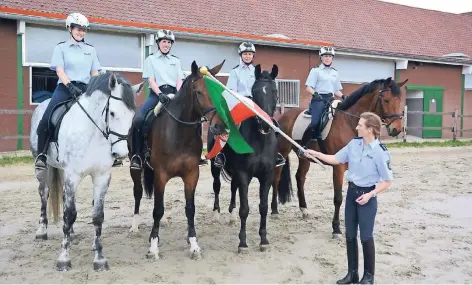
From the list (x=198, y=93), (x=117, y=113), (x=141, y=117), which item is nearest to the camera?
(x=117, y=113)

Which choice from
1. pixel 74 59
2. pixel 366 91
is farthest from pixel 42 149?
pixel 366 91

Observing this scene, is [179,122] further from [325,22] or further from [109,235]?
[325,22]

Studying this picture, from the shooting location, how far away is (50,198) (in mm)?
6395

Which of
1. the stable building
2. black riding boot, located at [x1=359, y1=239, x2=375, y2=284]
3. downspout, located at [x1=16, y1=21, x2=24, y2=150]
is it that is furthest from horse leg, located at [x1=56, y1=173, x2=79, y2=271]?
downspout, located at [x1=16, y1=21, x2=24, y2=150]

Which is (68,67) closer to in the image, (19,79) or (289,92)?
(19,79)

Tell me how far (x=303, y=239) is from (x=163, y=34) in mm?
3300

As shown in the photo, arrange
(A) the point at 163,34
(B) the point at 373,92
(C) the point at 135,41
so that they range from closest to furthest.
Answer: (A) the point at 163,34
(B) the point at 373,92
(C) the point at 135,41

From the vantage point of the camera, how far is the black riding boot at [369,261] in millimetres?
4531

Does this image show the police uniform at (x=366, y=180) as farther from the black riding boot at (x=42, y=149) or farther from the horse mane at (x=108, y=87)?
the black riding boot at (x=42, y=149)

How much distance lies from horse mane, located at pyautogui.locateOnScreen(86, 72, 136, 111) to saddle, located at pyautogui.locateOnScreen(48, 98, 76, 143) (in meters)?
0.42

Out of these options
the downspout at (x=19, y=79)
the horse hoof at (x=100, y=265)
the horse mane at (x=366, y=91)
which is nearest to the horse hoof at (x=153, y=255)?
the horse hoof at (x=100, y=265)

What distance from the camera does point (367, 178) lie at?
4.49 metres

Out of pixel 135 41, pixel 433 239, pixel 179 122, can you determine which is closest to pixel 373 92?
pixel 433 239

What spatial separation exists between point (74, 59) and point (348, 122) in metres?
3.87
